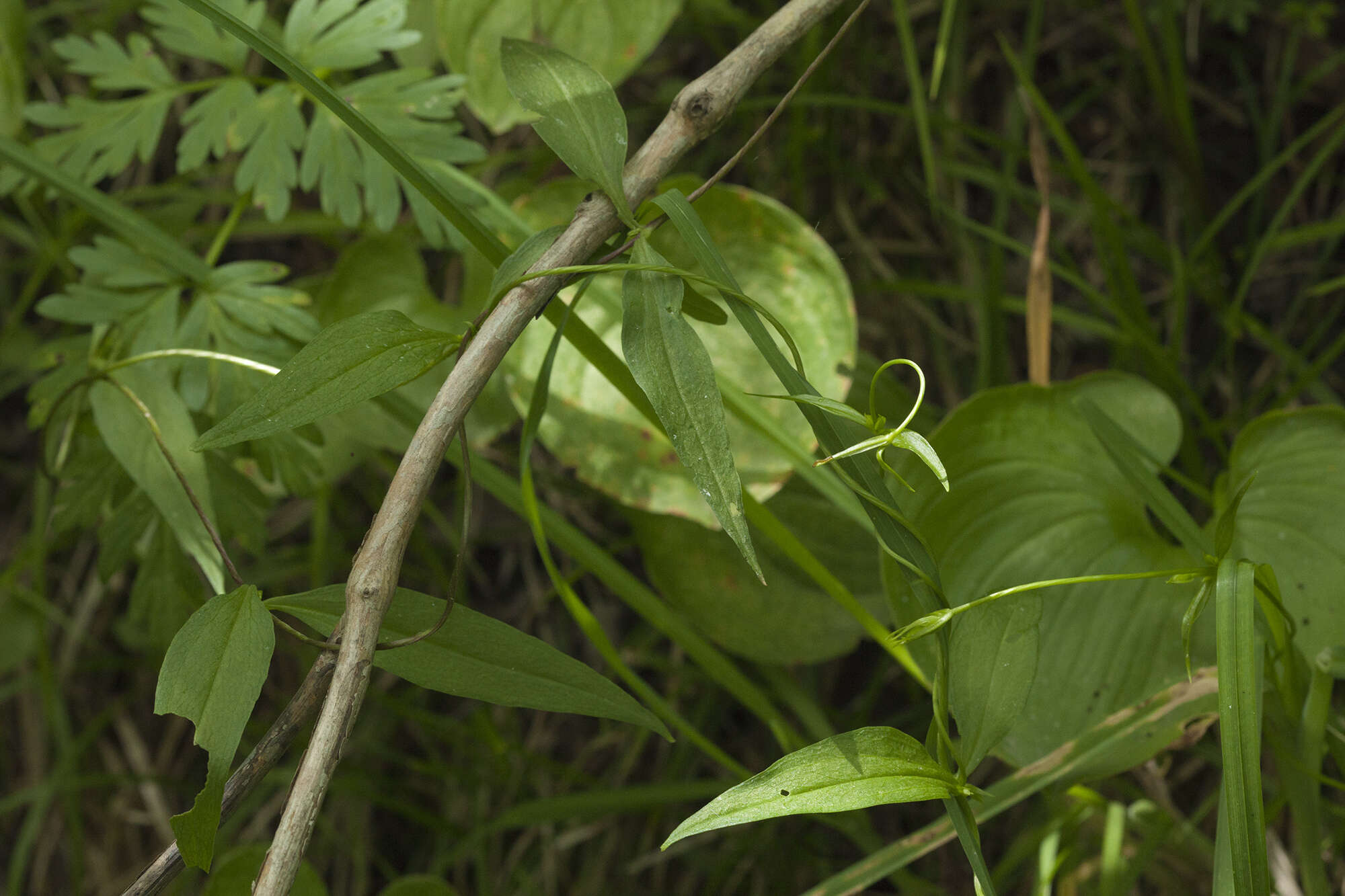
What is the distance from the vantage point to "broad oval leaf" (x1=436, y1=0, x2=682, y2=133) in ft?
3.58

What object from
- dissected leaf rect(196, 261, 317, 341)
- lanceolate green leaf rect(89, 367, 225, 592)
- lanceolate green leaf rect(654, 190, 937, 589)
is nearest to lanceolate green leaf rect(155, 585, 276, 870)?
lanceolate green leaf rect(89, 367, 225, 592)

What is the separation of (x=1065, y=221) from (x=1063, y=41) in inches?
10.0

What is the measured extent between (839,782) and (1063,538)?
0.46m

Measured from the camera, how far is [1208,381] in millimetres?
1262

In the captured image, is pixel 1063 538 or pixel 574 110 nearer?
pixel 574 110

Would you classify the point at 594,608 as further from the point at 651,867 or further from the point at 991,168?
the point at 991,168

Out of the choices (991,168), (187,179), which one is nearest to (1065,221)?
(991,168)

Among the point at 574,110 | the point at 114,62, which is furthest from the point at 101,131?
the point at 574,110

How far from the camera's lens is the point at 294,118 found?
36.9 inches

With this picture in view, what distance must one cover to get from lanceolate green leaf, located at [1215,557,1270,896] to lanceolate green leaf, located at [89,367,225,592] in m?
0.66

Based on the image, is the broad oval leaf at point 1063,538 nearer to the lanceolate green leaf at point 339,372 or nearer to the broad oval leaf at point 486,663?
the broad oval leaf at point 486,663

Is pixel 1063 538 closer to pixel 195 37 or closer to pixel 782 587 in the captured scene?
pixel 782 587

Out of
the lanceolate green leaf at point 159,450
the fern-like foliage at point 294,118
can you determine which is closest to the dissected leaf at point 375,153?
the fern-like foliage at point 294,118

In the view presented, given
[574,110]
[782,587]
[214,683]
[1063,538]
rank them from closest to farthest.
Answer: [214,683] < [574,110] < [1063,538] < [782,587]
